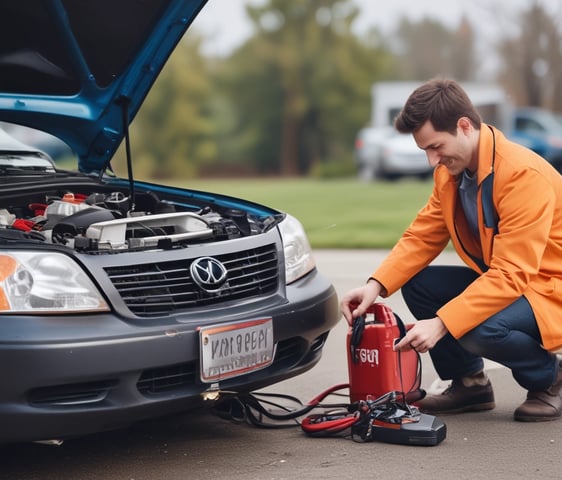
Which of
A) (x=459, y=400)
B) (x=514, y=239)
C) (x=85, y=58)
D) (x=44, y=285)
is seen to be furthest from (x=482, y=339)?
(x=85, y=58)

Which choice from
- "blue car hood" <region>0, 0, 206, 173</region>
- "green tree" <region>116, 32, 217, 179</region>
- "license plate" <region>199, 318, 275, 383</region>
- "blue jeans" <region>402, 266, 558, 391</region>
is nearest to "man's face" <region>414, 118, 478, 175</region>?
"blue jeans" <region>402, 266, 558, 391</region>

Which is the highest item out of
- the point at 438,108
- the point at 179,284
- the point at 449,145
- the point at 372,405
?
the point at 438,108

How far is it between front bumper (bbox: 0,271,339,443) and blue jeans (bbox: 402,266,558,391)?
3.16ft

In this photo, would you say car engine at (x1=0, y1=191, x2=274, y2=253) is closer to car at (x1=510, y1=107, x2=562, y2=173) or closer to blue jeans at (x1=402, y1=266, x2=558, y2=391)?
blue jeans at (x1=402, y1=266, x2=558, y2=391)

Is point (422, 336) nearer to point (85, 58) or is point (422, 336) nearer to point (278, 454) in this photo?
point (278, 454)

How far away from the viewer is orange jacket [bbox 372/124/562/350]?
364 cm

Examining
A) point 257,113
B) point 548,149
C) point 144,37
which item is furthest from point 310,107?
point 144,37

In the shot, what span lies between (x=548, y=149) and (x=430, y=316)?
23416mm

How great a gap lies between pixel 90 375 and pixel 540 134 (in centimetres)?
2533

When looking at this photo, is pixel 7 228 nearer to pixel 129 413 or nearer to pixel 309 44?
pixel 129 413

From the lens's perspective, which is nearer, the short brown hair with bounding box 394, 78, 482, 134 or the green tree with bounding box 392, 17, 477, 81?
the short brown hair with bounding box 394, 78, 482, 134

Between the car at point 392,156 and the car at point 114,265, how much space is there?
19.3 m

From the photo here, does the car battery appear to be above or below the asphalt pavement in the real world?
above

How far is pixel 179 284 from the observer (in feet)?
11.0
